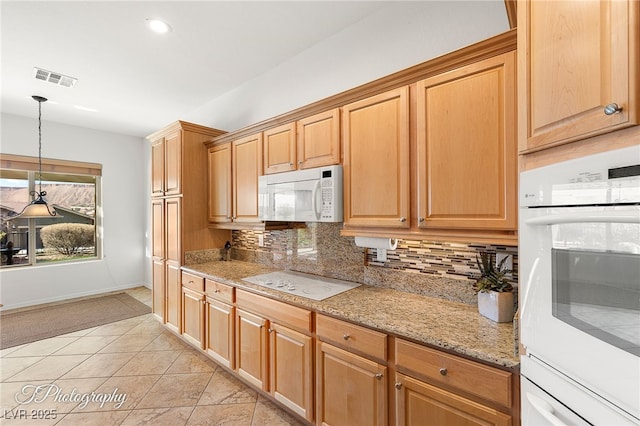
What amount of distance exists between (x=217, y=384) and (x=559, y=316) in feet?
8.60

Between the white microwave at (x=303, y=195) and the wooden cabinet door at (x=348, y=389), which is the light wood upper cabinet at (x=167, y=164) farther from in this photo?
the wooden cabinet door at (x=348, y=389)

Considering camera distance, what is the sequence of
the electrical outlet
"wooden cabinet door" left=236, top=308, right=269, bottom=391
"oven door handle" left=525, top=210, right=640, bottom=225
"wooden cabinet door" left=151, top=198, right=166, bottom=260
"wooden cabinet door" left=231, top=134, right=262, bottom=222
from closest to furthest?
"oven door handle" left=525, top=210, right=640, bottom=225, the electrical outlet, "wooden cabinet door" left=236, top=308, right=269, bottom=391, "wooden cabinet door" left=231, top=134, right=262, bottom=222, "wooden cabinet door" left=151, top=198, right=166, bottom=260

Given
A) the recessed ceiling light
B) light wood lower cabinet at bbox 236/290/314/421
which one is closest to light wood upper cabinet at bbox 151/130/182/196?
the recessed ceiling light

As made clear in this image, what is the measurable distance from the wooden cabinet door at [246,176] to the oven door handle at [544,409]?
7.58ft

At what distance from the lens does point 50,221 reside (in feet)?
16.2

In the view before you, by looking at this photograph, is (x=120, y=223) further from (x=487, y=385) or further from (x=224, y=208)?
(x=487, y=385)

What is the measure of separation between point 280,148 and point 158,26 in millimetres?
1429

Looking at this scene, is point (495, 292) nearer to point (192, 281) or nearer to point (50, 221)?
point (192, 281)

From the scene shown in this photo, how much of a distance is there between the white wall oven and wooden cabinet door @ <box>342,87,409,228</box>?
0.80 metres

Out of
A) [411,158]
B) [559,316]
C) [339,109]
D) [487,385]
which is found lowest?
[487,385]

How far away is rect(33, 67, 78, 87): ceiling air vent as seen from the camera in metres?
3.10

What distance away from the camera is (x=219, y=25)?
2.42 metres

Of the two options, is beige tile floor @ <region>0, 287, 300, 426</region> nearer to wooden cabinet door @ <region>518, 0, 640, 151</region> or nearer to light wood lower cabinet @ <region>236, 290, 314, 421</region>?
light wood lower cabinet @ <region>236, 290, 314, 421</region>

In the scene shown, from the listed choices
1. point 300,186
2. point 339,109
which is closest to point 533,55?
point 339,109
